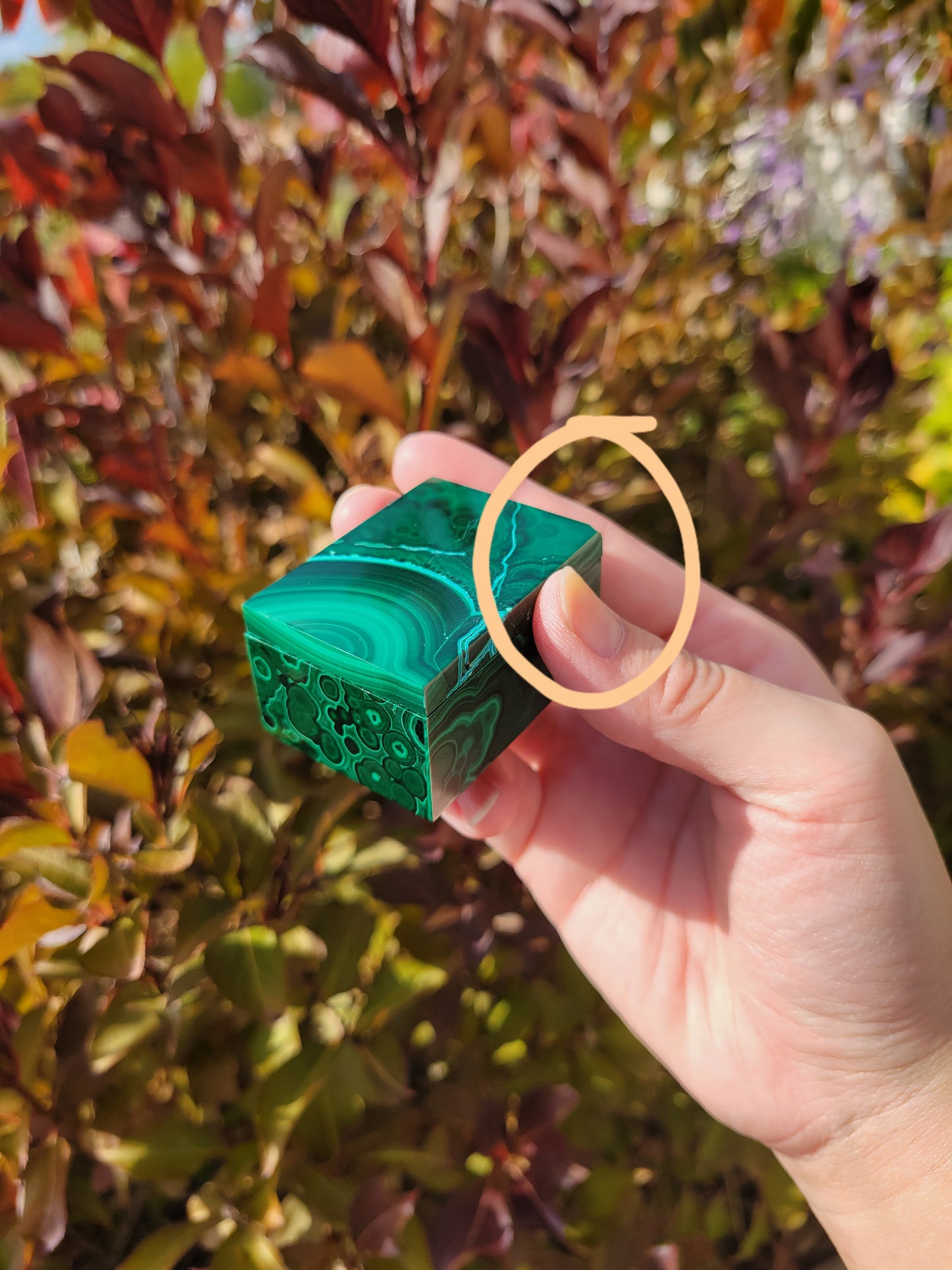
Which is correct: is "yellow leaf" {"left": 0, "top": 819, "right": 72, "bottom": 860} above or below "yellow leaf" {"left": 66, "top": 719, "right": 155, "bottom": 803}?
below

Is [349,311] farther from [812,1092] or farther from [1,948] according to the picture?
[812,1092]

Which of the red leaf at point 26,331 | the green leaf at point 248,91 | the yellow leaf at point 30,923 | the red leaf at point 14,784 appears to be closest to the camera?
the yellow leaf at point 30,923

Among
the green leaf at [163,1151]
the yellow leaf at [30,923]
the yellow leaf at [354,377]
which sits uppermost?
the yellow leaf at [354,377]

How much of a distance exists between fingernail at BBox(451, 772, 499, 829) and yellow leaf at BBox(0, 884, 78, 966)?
1.56 ft

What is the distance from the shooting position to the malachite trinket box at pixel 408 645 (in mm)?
803

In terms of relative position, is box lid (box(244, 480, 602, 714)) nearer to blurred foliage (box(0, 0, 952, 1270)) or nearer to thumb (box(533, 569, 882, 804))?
thumb (box(533, 569, 882, 804))

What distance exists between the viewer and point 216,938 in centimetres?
92

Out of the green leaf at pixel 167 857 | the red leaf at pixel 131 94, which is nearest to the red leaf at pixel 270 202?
the red leaf at pixel 131 94

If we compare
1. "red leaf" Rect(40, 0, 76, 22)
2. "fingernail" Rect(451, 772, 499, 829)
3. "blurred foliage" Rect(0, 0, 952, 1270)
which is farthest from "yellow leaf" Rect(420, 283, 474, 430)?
"red leaf" Rect(40, 0, 76, 22)

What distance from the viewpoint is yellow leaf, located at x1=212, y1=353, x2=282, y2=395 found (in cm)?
103

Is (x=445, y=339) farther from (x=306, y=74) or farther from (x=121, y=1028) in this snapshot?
(x=121, y=1028)

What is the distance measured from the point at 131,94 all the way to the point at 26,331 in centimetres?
33

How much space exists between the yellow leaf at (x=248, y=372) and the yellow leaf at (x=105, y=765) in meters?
0.47

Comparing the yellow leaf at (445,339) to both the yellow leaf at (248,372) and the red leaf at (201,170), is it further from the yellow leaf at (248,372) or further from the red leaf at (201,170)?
the red leaf at (201,170)
